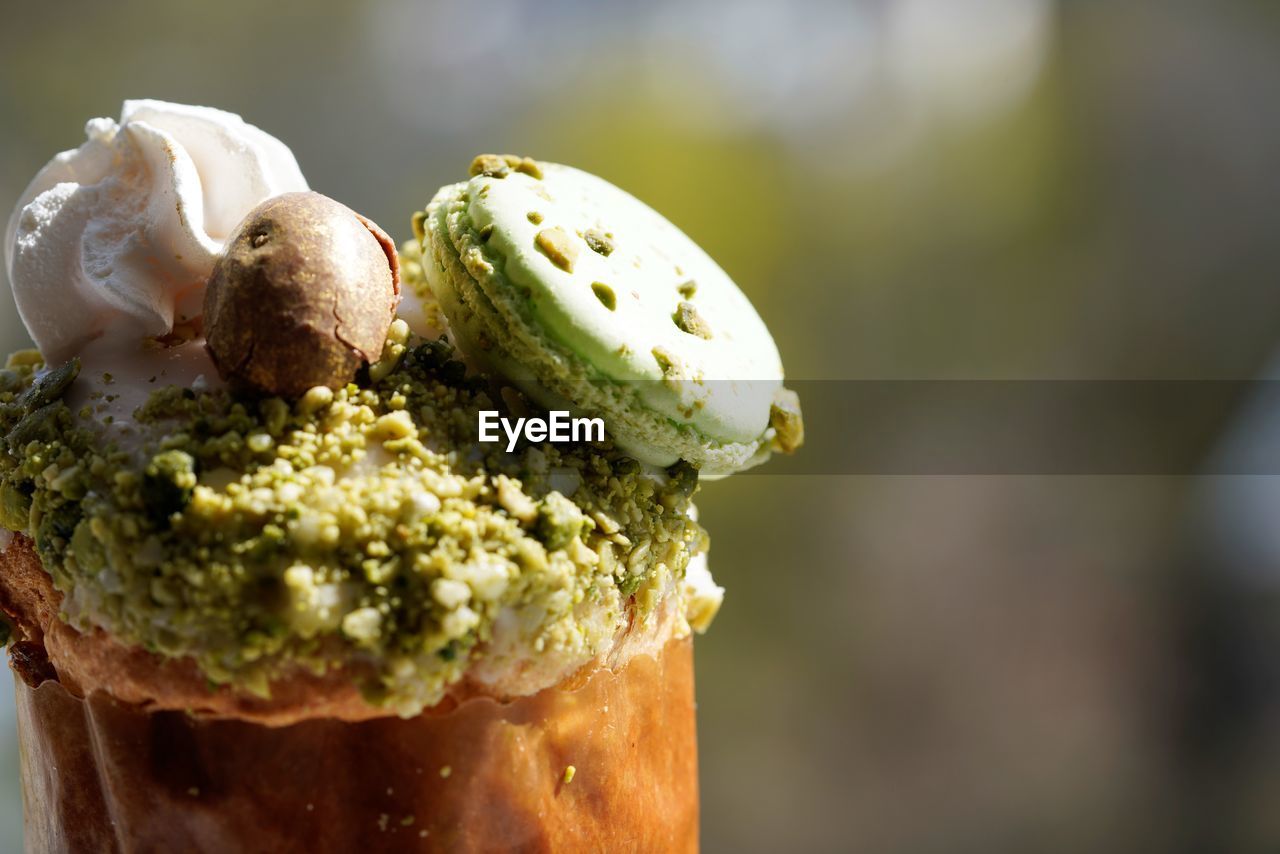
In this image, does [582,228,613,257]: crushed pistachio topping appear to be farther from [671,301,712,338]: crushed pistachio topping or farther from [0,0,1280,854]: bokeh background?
[0,0,1280,854]: bokeh background

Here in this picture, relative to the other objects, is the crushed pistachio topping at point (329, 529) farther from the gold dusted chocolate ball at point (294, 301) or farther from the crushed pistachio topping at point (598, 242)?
the crushed pistachio topping at point (598, 242)

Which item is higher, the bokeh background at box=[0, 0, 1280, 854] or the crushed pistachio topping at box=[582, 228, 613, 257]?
the crushed pistachio topping at box=[582, 228, 613, 257]

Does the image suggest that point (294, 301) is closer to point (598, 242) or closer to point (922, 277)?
point (598, 242)

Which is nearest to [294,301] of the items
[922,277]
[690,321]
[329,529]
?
[329,529]

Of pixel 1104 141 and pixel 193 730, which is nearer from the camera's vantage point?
pixel 193 730

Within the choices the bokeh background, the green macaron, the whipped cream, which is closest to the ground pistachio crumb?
the green macaron

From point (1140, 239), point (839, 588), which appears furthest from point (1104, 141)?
point (839, 588)

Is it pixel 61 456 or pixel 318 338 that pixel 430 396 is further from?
pixel 61 456
